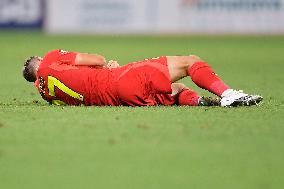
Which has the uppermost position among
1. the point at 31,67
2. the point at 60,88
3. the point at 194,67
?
the point at 194,67

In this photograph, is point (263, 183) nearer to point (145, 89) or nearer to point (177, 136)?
point (177, 136)

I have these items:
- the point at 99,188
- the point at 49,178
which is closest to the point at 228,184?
the point at 99,188

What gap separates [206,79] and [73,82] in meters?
1.17

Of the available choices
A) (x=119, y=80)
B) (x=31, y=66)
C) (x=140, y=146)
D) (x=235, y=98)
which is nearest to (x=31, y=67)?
(x=31, y=66)

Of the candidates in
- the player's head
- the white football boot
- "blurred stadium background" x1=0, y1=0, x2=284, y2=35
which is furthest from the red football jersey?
"blurred stadium background" x1=0, y1=0, x2=284, y2=35

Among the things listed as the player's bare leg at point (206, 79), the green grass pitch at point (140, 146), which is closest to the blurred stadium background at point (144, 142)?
the green grass pitch at point (140, 146)

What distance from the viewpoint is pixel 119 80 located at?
25.0 feet

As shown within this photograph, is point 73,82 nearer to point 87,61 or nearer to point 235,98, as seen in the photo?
point 87,61

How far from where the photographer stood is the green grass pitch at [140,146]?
4711 millimetres

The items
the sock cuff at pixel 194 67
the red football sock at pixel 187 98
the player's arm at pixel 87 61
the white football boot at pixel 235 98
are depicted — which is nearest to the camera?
the white football boot at pixel 235 98

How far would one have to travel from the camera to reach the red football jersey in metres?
7.71

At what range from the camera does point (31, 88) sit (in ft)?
35.2

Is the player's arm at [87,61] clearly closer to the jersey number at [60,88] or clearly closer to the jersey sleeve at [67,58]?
the jersey sleeve at [67,58]

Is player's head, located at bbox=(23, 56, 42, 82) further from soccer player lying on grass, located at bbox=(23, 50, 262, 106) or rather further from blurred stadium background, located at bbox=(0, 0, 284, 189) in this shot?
blurred stadium background, located at bbox=(0, 0, 284, 189)
